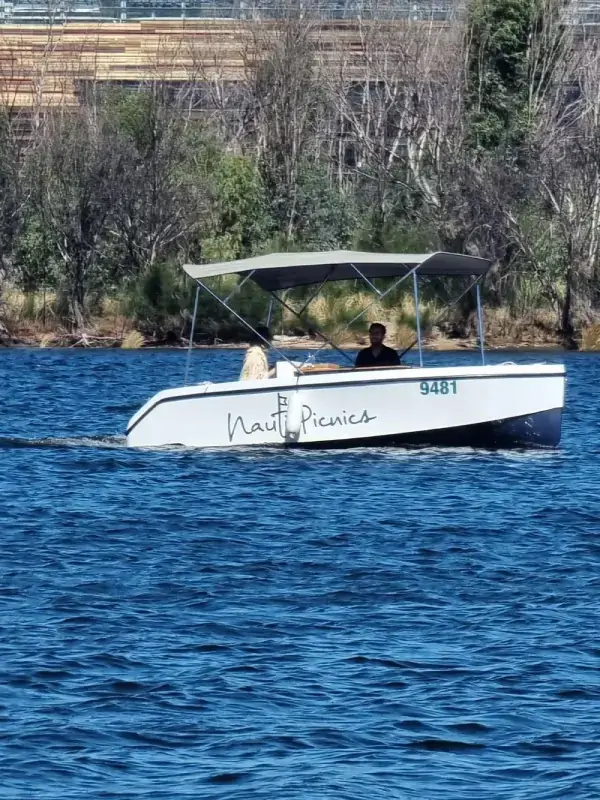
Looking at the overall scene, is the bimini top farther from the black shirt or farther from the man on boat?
the black shirt

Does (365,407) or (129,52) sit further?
(129,52)

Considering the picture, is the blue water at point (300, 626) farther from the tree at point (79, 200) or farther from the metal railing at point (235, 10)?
the metal railing at point (235, 10)

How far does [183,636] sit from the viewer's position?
12.9m

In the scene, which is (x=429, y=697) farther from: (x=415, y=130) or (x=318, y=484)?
(x=415, y=130)

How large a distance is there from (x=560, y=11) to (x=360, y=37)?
7.13 m

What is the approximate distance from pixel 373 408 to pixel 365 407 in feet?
0.34

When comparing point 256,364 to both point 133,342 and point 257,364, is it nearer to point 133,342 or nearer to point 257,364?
point 257,364

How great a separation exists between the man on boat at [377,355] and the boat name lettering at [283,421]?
2.87 ft

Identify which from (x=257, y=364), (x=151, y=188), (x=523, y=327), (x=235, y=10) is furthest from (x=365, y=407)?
(x=235, y=10)

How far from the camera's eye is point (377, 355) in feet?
75.9

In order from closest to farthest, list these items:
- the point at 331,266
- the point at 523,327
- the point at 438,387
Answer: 1. the point at 438,387
2. the point at 331,266
3. the point at 523,327

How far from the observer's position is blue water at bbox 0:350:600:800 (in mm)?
9945

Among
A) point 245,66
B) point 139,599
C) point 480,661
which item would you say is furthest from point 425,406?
point 245,66

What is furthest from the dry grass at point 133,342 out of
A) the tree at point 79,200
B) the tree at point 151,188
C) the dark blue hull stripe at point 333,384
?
the dark blue hull stripe at point 333,384
